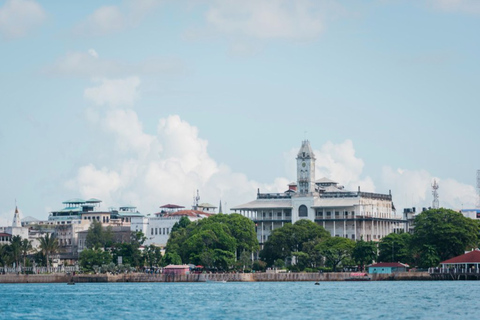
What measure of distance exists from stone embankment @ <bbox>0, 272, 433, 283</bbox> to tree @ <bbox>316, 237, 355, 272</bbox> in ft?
25.4

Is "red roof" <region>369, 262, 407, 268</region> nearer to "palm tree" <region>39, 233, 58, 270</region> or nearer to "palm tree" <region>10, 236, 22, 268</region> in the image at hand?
"palm tree" <region>39, 233, 58, 270</region>

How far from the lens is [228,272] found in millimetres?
172625

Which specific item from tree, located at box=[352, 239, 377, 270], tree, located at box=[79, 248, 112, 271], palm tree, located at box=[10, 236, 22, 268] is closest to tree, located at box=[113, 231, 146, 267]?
tree, located at box=[79, 248, 112, 271]

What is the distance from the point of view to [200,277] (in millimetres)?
166875

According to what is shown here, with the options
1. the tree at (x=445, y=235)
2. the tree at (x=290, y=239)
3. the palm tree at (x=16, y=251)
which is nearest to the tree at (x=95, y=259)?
the palm tree at (x=16, y=251)

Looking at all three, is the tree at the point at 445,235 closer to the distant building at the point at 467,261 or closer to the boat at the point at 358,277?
the distant building at the point at 467,261

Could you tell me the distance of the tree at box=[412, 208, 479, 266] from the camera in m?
157

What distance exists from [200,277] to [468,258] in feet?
133

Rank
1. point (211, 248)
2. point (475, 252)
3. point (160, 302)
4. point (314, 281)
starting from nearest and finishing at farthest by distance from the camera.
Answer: point (160, 302)
point (475, 252)
point (314, 281)
point (211, 248)

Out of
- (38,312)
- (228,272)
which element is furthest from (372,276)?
(38,312)

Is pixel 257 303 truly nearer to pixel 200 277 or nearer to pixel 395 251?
pixel 200 277

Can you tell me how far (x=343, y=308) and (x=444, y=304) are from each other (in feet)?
31.5

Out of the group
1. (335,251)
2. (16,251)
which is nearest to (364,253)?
(335,251)

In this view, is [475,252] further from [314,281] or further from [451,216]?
[314,281]
